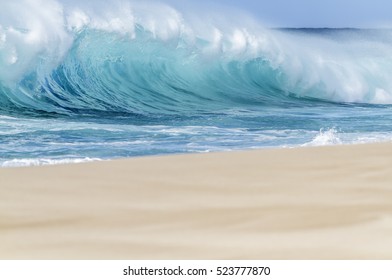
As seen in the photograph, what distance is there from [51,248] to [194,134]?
11.2ft

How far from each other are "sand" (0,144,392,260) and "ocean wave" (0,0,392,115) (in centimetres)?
354

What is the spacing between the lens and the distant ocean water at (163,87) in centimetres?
507

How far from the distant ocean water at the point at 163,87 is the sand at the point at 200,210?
1.61 meters

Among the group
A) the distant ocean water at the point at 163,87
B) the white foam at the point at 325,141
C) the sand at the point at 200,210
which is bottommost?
the sand at the point at 200,210

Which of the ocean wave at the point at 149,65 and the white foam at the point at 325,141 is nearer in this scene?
the white foam at the point at 325,141

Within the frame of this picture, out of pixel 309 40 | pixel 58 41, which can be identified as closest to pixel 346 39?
pixel 309 40

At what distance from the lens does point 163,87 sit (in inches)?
284

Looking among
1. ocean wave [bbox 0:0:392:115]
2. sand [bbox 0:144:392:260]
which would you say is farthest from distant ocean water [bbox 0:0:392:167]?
sand [bbox 0:144:392:260]

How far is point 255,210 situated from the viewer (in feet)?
6.68

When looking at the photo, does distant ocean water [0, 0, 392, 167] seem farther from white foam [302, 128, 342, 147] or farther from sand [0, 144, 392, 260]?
sand [0, 144, 392, 260]

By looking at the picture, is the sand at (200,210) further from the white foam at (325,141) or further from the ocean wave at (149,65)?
the ocean wave at (149,65)

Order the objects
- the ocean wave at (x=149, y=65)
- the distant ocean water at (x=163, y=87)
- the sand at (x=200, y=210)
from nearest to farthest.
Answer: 1. the sand at (x=200, y=210)
2. the distant ocean water at (x=163, y=87)
3. the ocean wave at (x=149, y=65)

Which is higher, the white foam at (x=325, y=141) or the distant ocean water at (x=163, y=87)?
the distant ocean water at (x=163, y=87)

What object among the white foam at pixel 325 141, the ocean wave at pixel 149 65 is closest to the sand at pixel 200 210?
the white foam at pixel 325 141
